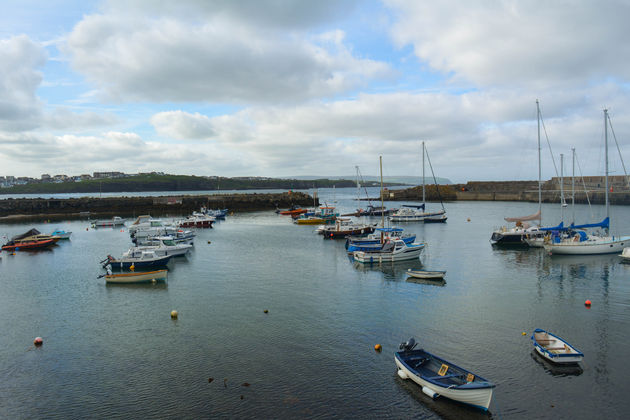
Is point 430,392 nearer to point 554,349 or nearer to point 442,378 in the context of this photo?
point 442,378

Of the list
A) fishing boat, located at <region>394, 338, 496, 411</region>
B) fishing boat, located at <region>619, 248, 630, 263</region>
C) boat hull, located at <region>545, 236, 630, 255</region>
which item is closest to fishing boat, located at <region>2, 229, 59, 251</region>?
fishing boat, located at <region>394, 338, 496, 411</region>

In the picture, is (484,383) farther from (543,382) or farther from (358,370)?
(358,370)

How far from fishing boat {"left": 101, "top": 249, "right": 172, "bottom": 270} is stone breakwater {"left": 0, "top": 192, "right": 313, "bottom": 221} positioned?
64780 mm

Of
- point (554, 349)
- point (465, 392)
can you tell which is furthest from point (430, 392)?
point (554, 349)

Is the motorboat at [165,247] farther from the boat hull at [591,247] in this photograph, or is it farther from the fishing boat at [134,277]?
the boat hull at [591,247]

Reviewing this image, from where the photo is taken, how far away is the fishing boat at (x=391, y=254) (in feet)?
123

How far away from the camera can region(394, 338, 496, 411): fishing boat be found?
13.8m

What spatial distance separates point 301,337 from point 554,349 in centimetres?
1143

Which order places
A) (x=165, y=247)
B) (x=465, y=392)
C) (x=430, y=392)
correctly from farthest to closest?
1. (x=165, y=247)
2. (x=430, y=392)
3. (x=465, y=392)

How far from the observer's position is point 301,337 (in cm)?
2034

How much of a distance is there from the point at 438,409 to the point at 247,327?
36.2 ft

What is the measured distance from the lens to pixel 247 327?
859 inches

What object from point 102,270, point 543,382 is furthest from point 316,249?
point 543,382

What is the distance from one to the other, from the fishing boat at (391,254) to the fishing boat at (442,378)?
20.4 m
